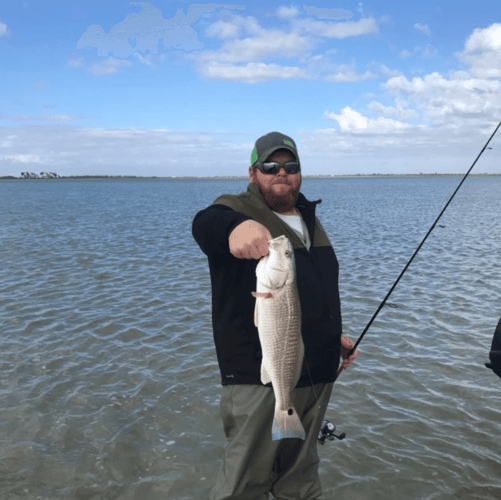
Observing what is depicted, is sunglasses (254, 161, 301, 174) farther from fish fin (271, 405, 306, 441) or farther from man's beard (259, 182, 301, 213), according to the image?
fish fin (271, 405, 306, 441)

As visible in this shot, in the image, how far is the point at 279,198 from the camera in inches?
141

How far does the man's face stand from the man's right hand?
69 cm

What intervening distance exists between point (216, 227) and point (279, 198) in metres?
0.70

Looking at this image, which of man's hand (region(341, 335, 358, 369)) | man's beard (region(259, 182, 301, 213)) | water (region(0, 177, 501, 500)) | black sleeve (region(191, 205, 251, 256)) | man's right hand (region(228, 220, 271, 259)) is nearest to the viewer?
man's right hand (region(228, 220, 271, 259))

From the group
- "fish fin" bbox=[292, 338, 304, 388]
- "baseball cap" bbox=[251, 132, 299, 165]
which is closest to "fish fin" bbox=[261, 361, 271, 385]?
"fish fin" bbox=[292, 338, 304, 388]

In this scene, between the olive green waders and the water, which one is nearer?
the olive green waders

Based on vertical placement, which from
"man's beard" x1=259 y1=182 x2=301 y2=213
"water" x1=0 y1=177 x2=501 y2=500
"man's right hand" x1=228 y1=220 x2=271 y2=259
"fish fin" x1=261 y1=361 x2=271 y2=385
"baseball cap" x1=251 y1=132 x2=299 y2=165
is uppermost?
"baseball cap" x1=251 y1=132 x2=299 y2=165

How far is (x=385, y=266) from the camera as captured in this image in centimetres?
1639

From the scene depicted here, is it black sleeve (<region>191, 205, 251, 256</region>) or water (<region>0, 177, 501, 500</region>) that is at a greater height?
black sleeve (<region>191, 205, 251, 256</region>)

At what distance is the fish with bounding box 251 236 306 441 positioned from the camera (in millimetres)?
2811

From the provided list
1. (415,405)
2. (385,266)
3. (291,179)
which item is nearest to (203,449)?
(415,405)

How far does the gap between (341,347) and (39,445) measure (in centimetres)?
385

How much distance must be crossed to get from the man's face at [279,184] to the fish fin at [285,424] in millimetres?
1430

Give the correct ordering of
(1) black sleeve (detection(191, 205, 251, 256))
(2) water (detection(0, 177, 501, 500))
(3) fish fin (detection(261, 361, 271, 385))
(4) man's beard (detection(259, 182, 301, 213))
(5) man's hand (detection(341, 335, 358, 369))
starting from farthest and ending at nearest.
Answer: (2) water (detection(0, 177, 501, 500)) < (5) man's hand (detection(341, 335, 358, 369)) < (4) man's beard (detection(259, 182, 301, 213)) < (3) fish fin (detection(261, 361, 271, 385)) < (1) black sleeve (detection(191, 205, 251, 256))
